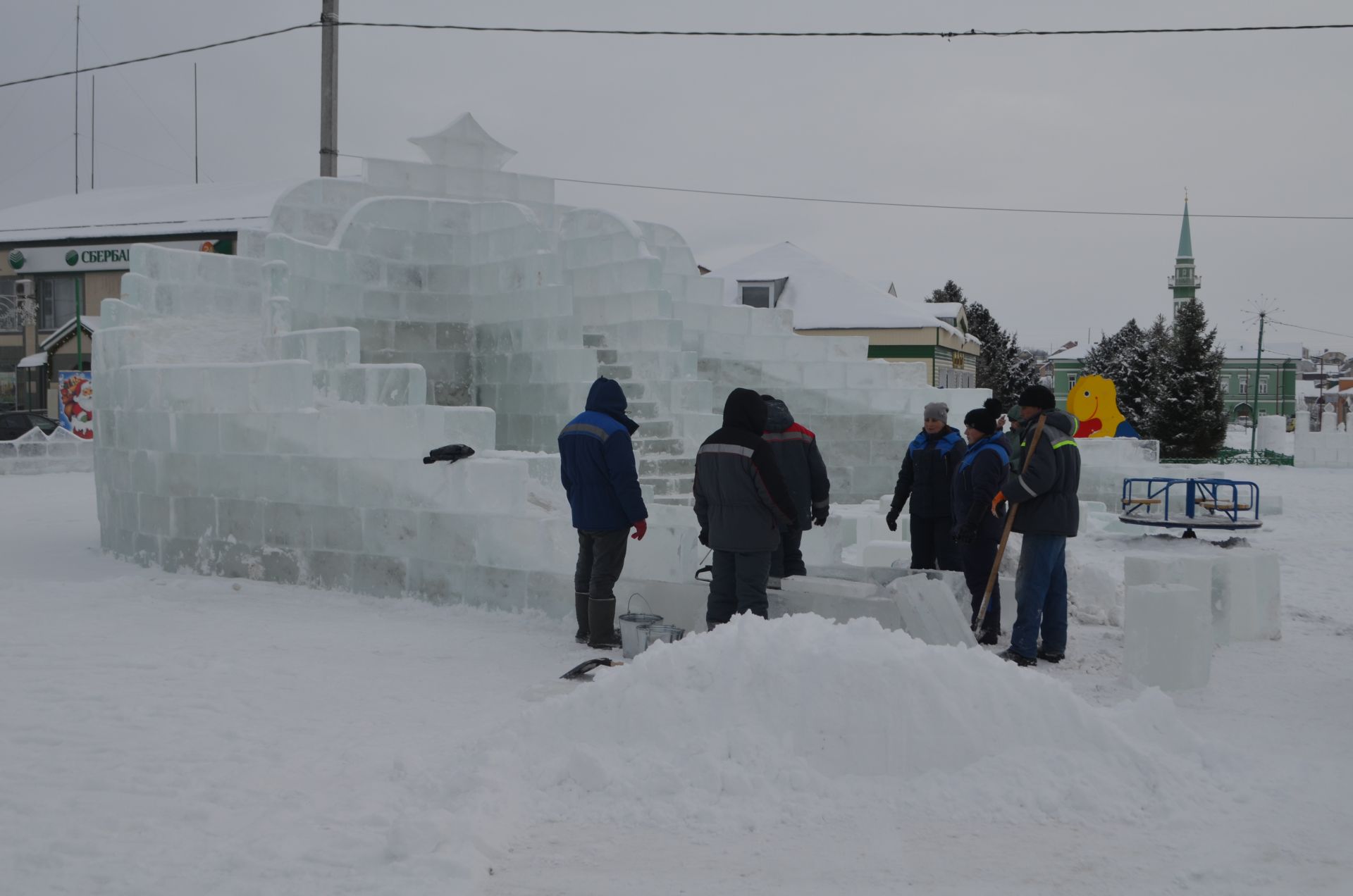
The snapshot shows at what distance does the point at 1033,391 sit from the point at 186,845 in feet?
17.3

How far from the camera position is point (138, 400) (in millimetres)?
10195

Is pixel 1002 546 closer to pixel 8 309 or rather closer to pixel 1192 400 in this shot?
pixel 1192 400

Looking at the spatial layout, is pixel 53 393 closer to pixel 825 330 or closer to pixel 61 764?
pixel 825 330

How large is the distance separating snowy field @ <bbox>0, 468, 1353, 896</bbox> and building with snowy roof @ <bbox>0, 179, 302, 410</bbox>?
31.6 meters

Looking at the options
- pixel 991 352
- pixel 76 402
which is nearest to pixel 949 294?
pixel 991 352

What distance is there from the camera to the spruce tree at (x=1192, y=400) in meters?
37.6

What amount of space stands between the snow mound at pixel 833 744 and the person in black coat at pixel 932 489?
3.00 m

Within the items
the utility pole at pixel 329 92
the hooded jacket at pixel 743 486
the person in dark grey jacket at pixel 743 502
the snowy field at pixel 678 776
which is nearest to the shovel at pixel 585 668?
the snowy field at pixel 678 776

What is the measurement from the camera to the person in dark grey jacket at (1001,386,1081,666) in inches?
261

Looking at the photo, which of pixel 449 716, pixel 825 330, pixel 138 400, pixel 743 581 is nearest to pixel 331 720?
pixel 449 716

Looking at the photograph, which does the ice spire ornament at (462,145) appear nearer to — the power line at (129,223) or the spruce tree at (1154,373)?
the power line at (129,223)

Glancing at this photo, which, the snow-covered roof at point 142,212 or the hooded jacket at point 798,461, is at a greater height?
A: the snow-covered roof at point 142,212

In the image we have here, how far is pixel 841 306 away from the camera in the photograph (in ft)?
124

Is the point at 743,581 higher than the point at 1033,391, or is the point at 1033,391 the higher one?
the point at 1033,391
